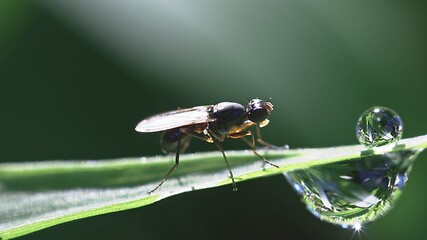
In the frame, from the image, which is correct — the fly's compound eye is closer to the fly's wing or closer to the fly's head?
the fly's head

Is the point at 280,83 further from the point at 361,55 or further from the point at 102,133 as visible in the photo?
the point at 102,133

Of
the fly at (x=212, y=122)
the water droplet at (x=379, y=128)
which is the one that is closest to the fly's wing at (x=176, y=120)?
the fly at (x=212, y=122)

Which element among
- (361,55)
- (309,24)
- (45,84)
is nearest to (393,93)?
(361,55)

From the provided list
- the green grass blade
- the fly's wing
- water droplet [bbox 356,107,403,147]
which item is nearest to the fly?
the fly's wing

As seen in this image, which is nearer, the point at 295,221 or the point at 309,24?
the point at 295,221

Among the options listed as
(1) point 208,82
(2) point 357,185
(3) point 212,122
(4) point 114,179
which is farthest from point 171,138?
(2) point 357,185

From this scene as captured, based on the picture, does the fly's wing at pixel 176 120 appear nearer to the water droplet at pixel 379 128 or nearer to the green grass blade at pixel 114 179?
the green grass blade at pixel 114 179

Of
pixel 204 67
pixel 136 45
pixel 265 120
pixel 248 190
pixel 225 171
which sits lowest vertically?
pixel 225 171
